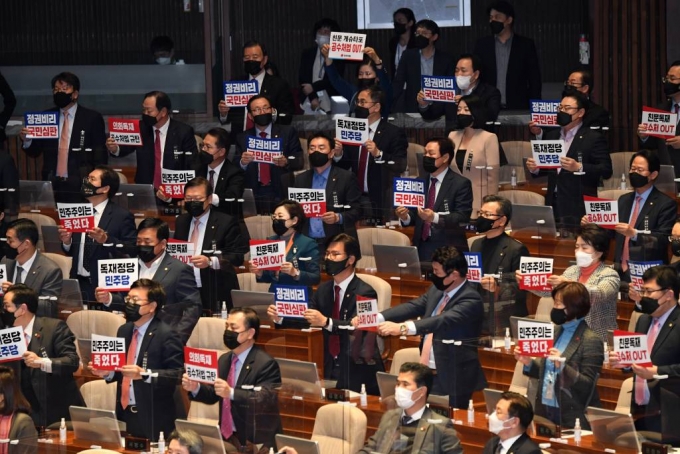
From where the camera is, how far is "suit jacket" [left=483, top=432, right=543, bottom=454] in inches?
296

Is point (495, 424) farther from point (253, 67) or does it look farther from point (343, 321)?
point (253, 67)

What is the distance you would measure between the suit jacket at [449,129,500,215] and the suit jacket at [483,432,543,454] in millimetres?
3816

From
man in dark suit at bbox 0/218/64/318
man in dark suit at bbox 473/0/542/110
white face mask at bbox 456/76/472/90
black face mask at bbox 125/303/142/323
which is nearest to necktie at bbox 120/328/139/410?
black face mask at bbox 125/303/142/323

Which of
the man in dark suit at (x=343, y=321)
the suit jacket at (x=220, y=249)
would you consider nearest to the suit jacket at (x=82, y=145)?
the suit jacket at (x=220, y=249)

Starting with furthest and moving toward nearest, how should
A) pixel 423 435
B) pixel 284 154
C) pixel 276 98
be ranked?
pixel 276 98, pixel 284 154, pixel 423 435

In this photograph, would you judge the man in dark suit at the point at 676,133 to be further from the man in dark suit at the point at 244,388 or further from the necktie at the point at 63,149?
the necktie at the point at 63,149

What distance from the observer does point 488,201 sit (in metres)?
9.89

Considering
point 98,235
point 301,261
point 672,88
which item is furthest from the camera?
point 672,88

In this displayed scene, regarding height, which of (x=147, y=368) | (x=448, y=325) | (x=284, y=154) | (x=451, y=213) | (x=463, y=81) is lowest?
(x=147, y=368)

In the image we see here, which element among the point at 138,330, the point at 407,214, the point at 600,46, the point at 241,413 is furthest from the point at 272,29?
the point at 241,413

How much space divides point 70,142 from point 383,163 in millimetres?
2691

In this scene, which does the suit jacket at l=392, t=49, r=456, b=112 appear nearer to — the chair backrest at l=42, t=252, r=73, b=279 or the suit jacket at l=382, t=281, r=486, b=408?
the chair backrest at l=42, t=252, r=73, b=279

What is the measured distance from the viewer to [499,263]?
9.65 metres

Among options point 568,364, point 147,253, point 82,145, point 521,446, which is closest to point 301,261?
point 147,253
